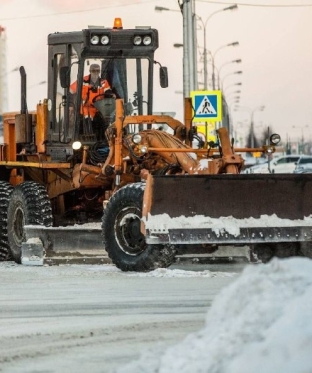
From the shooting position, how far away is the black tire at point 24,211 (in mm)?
16438

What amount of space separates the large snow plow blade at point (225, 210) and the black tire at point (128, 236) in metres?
0.44

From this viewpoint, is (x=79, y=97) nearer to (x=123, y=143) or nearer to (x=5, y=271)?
(x=123, y=143)

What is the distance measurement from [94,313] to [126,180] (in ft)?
18.6

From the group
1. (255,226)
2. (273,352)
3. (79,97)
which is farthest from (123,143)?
(273,352)

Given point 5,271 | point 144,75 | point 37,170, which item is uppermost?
point 144,75

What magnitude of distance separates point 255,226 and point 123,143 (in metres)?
2.42

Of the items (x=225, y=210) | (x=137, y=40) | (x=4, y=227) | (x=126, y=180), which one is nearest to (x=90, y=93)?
(x=137, y=40)

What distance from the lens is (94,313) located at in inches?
410

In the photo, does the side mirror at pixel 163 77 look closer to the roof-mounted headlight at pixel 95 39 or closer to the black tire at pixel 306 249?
the roof-mounted headlight at pixel 95 39

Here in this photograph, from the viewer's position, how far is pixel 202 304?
35.7 ft

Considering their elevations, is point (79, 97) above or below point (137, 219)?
above

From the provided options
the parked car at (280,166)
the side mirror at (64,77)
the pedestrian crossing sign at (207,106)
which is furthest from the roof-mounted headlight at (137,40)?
the parked car at (280,166)

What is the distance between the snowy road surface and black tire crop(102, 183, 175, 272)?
175 mm

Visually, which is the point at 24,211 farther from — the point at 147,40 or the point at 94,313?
the point at 94,313
